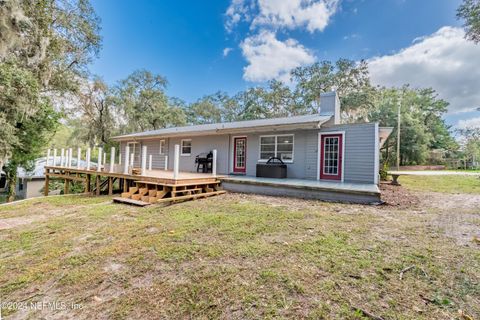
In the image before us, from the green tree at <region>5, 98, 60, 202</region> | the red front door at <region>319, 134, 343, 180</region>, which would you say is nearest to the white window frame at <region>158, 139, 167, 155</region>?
the green tree at <region>5, 98, 60, 202</region>

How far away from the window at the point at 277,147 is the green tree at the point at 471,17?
5.61 metres

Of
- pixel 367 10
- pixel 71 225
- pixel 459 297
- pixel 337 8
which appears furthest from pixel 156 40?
pixel 459 297

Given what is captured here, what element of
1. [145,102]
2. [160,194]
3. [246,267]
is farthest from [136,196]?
[145,102]

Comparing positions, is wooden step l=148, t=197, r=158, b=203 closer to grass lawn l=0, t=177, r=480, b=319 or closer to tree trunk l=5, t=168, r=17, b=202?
grass lawn l=0, t=177, r=480, b=319

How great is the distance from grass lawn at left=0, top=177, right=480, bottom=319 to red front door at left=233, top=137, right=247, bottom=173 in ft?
18.0

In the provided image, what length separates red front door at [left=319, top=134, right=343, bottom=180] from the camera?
7.95 metres

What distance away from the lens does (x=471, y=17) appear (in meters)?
5.49

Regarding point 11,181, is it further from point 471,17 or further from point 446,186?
point 446,186

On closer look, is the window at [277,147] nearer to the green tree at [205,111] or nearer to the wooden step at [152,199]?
the wooden step at [152,199]

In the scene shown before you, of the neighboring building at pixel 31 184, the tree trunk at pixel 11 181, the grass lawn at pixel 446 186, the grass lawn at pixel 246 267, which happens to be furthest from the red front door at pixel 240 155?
the tree trunk at pixel 11 181

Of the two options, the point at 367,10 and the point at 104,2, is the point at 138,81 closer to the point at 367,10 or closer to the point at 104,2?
the point at 104,2

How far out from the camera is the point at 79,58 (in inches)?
435

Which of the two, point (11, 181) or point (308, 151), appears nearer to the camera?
point (308, 151)

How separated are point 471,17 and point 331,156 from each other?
5.01 meters
